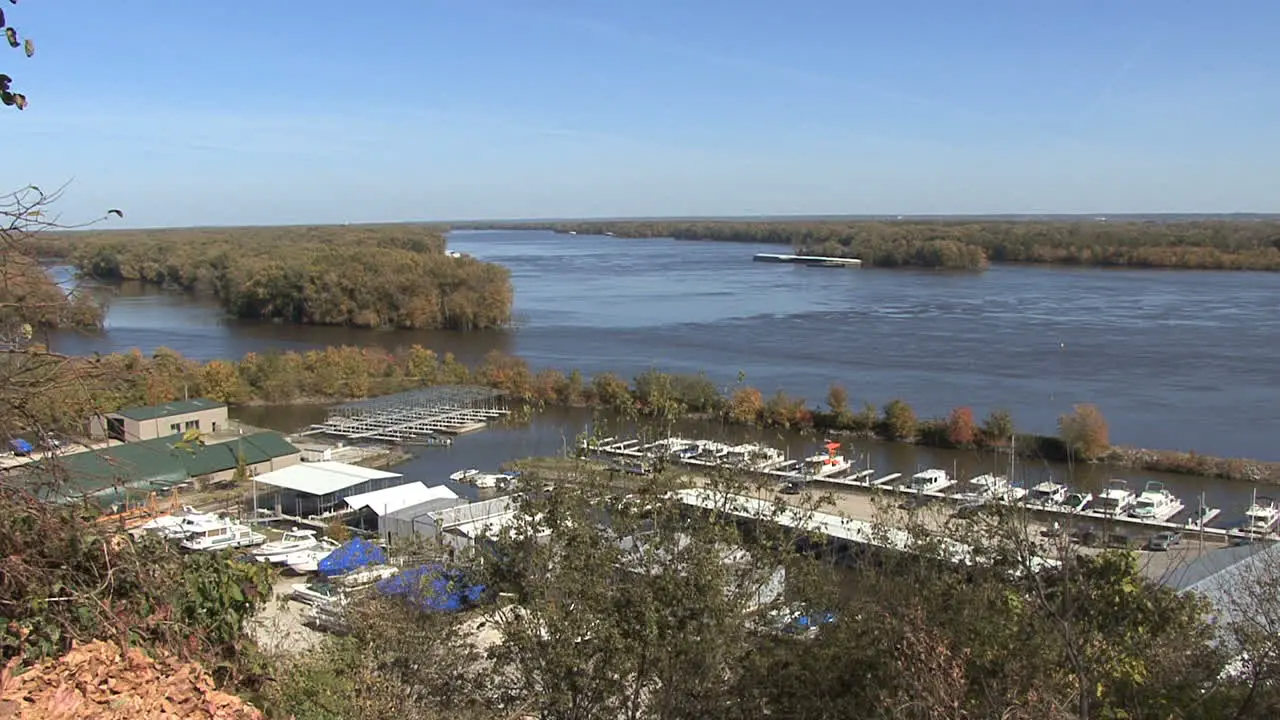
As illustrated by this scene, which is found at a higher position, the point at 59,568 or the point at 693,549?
the point at 59,568

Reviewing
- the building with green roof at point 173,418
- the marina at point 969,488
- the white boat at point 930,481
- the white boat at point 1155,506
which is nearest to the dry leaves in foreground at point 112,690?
the marina at point 969,488

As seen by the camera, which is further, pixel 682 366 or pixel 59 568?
pixel 682 366

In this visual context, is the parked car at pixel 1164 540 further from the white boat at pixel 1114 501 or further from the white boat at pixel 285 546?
the white boat at pixel 285 546

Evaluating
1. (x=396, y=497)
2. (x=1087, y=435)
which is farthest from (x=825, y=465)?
(x=396, y=497)

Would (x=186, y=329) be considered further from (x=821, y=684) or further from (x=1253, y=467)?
(x=821, y=684)

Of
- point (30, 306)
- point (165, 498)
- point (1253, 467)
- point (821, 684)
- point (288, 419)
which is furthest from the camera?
point (288, 419)

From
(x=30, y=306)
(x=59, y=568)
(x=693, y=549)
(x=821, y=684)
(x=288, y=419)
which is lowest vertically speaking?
(x=288, y=419)

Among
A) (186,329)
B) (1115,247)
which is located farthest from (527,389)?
(1115,247)

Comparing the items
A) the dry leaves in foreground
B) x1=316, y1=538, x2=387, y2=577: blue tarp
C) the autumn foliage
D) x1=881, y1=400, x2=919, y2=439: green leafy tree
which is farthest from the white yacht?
the dry leaves in foreground
